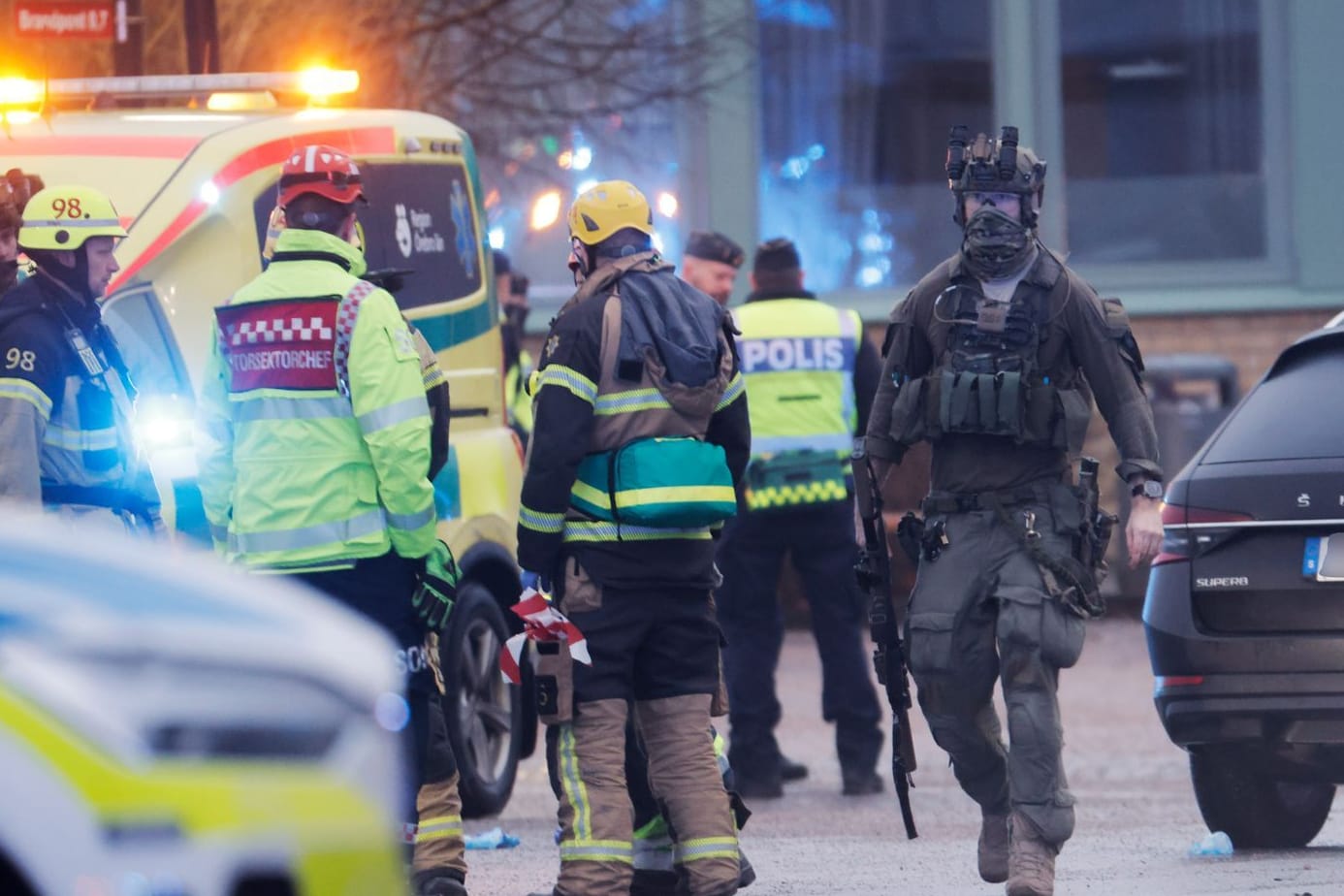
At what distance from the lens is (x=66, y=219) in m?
7.05

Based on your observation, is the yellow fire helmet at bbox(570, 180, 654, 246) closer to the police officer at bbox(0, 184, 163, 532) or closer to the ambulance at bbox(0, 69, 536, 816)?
the ambulance at bbox(0, 69, 536, 816)

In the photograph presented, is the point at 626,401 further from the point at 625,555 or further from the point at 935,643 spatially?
the point at 935,643

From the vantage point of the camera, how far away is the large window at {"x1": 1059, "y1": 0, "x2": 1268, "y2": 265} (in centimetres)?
1766

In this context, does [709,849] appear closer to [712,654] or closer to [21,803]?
[712,654]

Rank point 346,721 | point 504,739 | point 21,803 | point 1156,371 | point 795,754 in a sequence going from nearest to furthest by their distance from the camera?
point 21,803 → point 346,721 → point 504,739 → point 795,754 → point 1156,371

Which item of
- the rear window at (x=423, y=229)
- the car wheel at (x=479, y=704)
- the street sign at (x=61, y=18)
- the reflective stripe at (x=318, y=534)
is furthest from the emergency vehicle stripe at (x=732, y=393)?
the street sign at (x=61, y=18)

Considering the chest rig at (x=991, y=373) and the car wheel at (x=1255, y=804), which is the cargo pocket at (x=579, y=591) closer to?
the chest rig at (x=991, y=373)

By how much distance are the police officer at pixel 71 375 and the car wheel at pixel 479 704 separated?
5.78 feet

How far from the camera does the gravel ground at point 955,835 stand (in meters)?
7.13

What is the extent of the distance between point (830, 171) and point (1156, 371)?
2.80 meters

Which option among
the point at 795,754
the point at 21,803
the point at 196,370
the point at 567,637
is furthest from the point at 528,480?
the point at 795,754

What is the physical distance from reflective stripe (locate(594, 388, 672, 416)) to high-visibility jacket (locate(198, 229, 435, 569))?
442 millimetres

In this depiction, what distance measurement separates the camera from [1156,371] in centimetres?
1653

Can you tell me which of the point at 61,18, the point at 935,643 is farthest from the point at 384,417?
the point at 61,18
